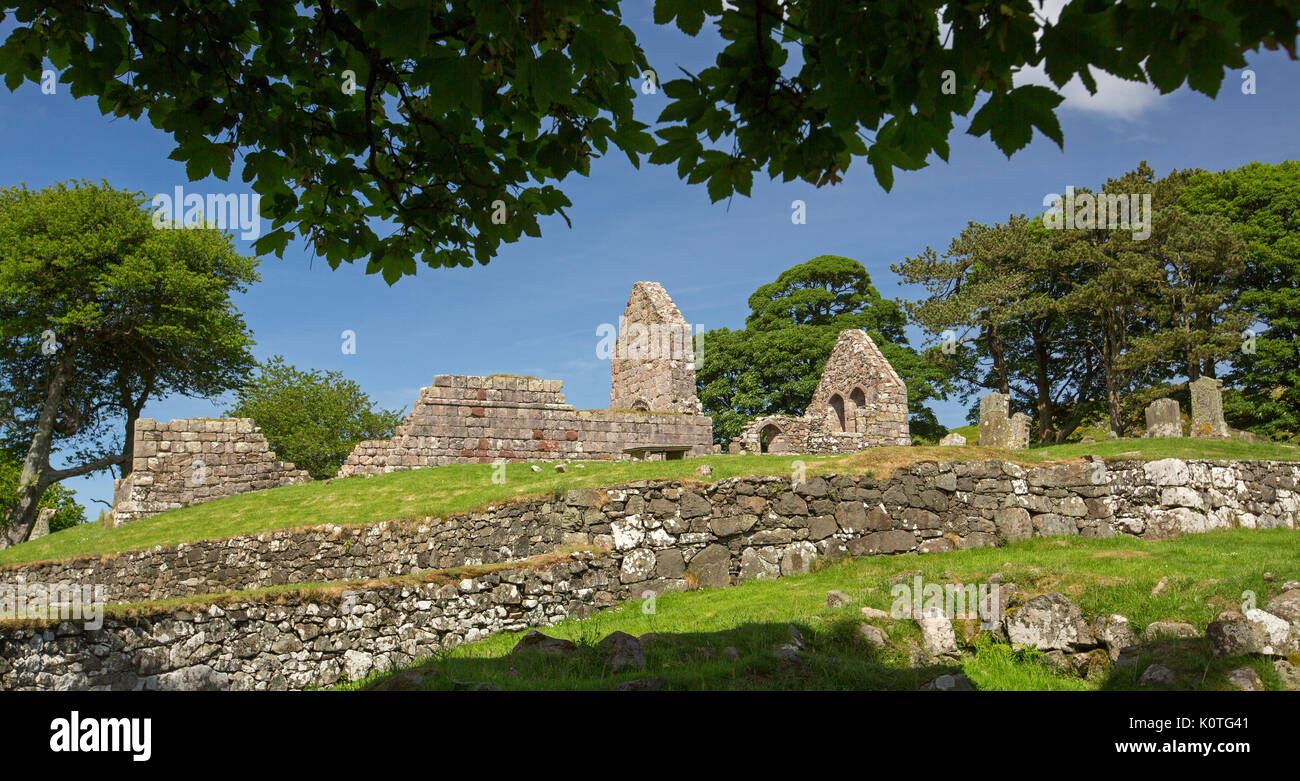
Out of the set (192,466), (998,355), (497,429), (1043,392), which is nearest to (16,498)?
(192,466)

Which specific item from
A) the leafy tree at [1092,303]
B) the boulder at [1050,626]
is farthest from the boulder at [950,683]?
the leafy tree at [1092,303]

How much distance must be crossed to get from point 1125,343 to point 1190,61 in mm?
41705

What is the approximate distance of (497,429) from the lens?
23.2 meters

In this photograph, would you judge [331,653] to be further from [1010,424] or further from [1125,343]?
[1125,343]

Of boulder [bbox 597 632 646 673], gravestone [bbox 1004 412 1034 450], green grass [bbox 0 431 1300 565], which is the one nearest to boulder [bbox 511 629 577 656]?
boulder [bbox 597 632 646 673]

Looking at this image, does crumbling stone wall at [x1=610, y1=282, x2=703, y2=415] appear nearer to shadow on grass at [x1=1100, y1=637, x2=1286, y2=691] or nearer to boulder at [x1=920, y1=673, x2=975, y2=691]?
shadow on grass at [x1=1100, y1=637, x2=1286, y2=691]

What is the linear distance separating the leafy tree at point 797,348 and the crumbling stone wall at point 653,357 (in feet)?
53.2

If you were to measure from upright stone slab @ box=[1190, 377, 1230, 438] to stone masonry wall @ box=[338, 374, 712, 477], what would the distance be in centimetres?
1336

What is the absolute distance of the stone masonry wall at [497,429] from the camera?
22359mm

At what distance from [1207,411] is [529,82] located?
2405 centimetres

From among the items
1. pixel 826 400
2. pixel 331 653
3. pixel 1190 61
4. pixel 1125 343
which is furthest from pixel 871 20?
pixel 1125 343

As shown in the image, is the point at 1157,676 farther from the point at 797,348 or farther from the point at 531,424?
the point at 797,348

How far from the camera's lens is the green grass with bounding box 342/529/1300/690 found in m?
6.39

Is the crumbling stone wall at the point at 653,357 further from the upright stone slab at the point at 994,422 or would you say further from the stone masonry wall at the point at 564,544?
the stone masonry wall at the point at 564,544
